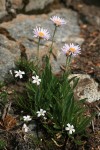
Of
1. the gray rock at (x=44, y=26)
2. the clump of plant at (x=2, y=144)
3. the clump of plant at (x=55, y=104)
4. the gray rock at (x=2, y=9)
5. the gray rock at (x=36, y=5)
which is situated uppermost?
the gray rock at (x=36, y=5)

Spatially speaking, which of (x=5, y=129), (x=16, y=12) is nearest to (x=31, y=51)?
(x=16, y=12)

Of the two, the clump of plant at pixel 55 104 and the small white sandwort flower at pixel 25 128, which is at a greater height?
the clump of plant at pixel 55 104

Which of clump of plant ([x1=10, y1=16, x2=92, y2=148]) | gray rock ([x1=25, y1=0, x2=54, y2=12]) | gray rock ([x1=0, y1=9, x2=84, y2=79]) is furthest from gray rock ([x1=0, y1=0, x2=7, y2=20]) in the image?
clump of plant ([x1=10, y1=16, x2=92, y2=148])

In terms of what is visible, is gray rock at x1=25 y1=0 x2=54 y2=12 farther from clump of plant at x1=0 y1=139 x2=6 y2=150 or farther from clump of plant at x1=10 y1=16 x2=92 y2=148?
clump of plant at x1=0 y1=139 x2=6 y2=150

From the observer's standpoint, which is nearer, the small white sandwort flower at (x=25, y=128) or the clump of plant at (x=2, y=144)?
the clump of plant at (x=2, y=144)

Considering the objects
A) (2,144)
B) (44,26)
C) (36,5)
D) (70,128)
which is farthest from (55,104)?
(36,5)

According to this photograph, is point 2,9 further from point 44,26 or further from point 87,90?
point 87,90

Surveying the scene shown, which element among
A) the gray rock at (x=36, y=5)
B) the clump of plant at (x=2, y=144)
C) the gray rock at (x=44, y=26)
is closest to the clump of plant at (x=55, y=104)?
the clump of plant at (x=2, y=144)

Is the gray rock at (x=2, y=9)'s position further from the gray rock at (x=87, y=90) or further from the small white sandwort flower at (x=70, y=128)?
the small white sandwort flower at (x=70, y=128)
